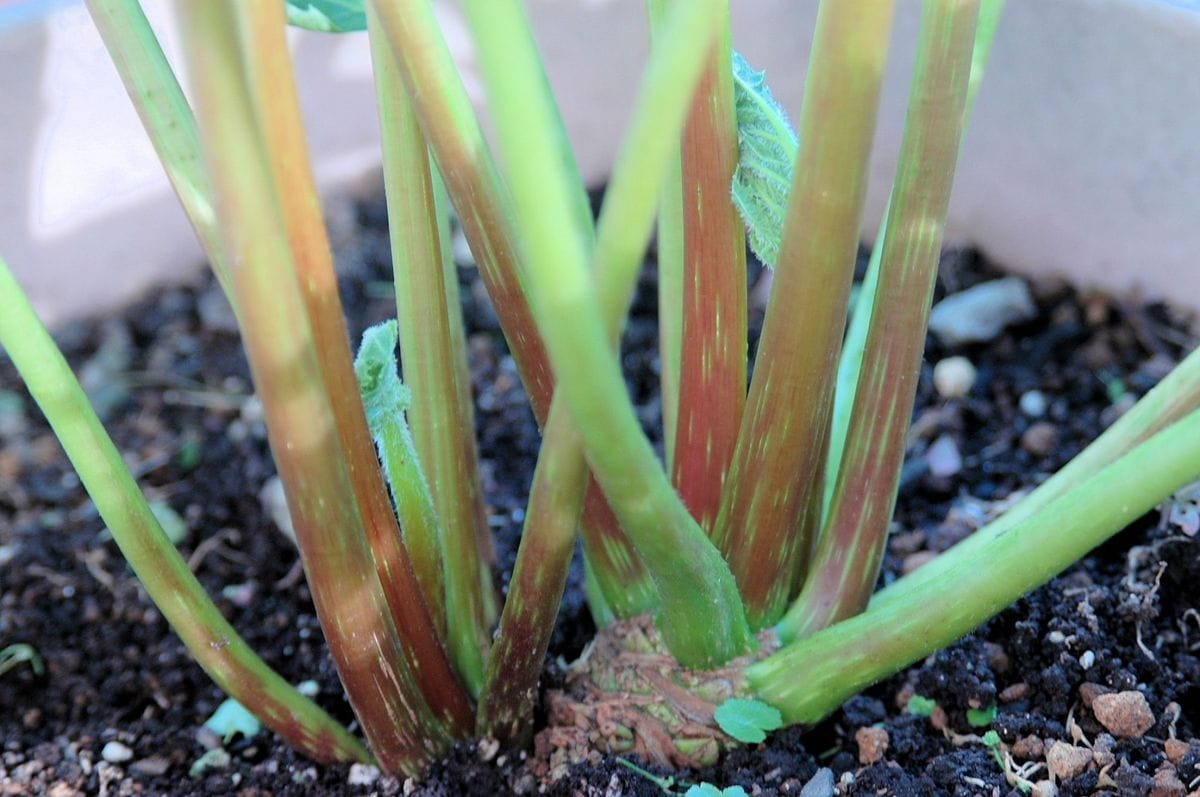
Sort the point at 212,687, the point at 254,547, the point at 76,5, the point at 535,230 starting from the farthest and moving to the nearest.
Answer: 1. the point at 76,5
2. the point at 254,547
3. the point at 212,687
4. the point at 535,230

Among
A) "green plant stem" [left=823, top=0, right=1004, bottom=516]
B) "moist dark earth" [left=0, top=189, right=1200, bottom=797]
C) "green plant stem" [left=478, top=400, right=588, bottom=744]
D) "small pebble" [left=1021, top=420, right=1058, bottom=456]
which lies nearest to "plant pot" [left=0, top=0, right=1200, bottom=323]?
"moist dark earth" [left=0, top=189, right=1200, bottom=797]

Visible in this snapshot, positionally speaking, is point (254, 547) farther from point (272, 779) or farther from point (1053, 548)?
point (1053, 548)

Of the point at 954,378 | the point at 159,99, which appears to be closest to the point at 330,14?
the point at 159,99

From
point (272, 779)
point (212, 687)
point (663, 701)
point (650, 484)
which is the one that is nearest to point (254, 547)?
point (212, 687)

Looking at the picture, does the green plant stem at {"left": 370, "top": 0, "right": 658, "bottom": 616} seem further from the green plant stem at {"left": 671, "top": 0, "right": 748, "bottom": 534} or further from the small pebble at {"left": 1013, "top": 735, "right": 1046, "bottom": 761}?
the small pebble at {"left": 1013, "top": 735, "right": 1046, "bottom": 761}

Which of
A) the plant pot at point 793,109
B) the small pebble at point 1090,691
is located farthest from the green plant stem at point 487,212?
the plant pot at point 793,109

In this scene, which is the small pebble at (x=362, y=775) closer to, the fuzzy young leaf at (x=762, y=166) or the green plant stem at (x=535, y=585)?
the green plant stem at (x=535, y=585)

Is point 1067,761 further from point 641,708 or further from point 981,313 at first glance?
point 981,313
